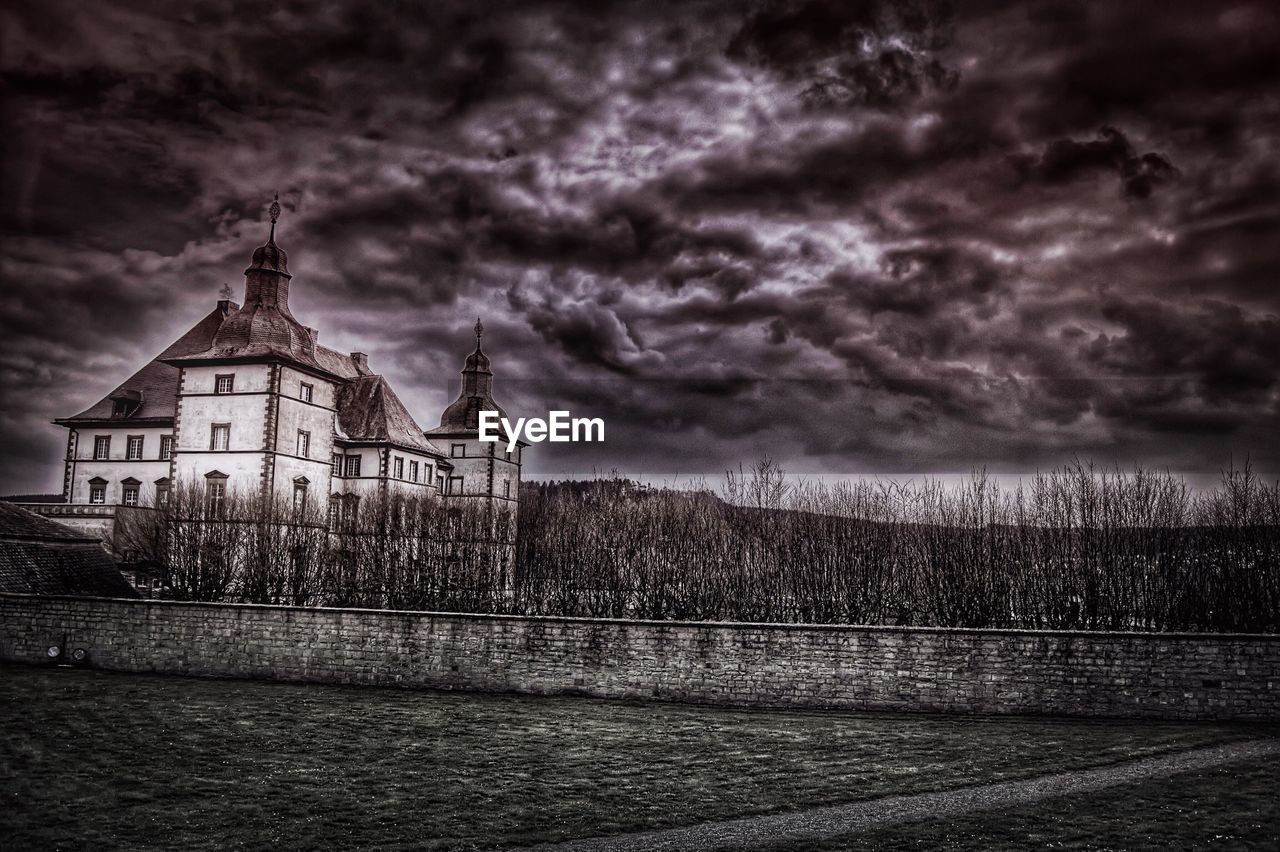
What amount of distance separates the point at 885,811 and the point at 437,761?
6.29 m

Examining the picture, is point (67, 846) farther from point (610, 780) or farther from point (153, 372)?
point (153, 372)

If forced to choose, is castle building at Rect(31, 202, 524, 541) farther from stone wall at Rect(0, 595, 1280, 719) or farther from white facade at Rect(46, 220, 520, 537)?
stone wall at Rect(0, 595, 1280, 719)

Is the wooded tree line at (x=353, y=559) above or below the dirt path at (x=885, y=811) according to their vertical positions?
above

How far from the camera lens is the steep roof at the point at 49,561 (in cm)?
2562

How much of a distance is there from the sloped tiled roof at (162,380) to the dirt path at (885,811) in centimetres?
4641

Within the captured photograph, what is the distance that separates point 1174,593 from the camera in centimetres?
2389

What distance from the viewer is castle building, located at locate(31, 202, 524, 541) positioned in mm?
44438

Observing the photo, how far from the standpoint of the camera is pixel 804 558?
26.7 meters

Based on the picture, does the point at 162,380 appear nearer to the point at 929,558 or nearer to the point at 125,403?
the point at 125,403

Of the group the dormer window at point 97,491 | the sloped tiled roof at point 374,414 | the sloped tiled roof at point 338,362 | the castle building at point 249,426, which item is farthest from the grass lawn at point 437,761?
the sloped tiled roof at point 338,362

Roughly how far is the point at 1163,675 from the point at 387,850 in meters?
14.5

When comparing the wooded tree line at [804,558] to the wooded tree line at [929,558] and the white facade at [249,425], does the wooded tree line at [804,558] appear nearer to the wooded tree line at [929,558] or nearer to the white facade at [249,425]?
the wooded tree line at [929,558]

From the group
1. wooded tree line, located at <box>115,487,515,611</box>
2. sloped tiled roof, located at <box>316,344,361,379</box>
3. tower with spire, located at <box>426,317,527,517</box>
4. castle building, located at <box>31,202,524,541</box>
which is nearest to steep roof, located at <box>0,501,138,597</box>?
wooded tree line, located at <box>115,487,515,611</box>

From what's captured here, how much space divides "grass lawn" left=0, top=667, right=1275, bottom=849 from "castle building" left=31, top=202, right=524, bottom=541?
71.4ft
